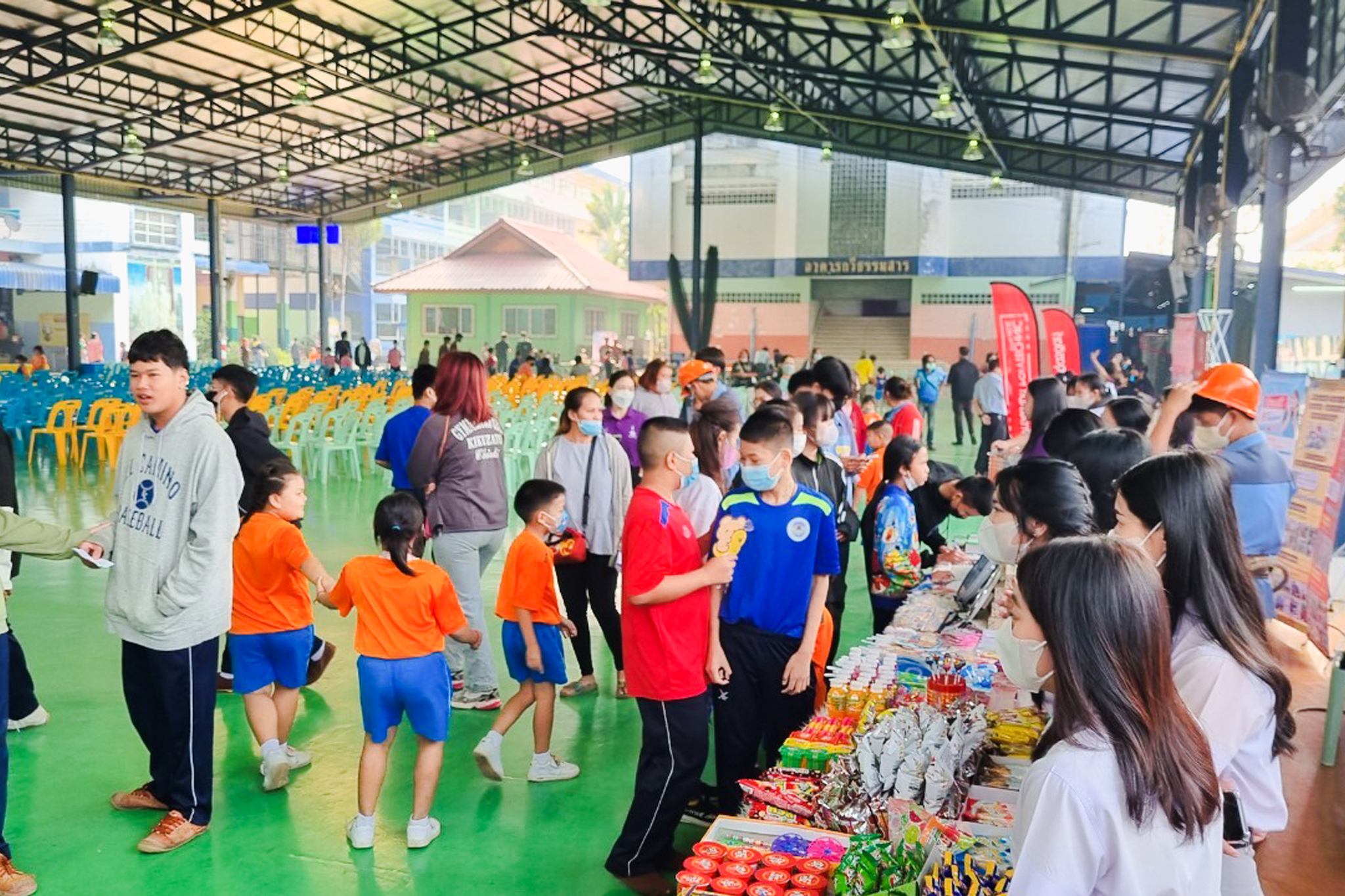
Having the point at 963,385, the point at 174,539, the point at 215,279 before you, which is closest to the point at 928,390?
the point at 963,385

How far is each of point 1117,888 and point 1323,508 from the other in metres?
3.25

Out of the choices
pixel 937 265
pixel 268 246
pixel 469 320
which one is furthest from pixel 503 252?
pixel 937 265

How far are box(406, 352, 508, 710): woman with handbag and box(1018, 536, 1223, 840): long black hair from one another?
3032 mm

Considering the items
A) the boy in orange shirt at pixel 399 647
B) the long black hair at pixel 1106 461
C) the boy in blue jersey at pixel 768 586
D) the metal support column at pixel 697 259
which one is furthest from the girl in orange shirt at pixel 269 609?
the metal support column at pixel 697 259

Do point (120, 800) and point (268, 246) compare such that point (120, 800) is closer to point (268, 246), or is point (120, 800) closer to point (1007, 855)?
point (1007, 855)

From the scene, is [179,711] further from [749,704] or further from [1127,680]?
[1127,680]

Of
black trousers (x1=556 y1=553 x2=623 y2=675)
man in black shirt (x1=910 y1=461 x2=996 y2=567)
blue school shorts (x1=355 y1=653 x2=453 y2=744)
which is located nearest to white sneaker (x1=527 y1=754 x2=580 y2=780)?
blue school shorts (x1=355 y1=653 x2=453 y2=744)

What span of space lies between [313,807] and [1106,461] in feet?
9.21

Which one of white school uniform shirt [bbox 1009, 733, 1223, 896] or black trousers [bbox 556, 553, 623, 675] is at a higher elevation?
white school uniform shirt [bbox 1009, 733, 1223, 896]

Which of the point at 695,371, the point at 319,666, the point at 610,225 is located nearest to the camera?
the point at 319,666

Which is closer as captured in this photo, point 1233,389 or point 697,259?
point 1233,389

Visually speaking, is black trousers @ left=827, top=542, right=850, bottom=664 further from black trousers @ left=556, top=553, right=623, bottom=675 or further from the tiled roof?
the tiled roof

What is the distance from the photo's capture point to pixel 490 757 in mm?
3566

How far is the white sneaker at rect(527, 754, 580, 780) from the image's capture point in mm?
3572
